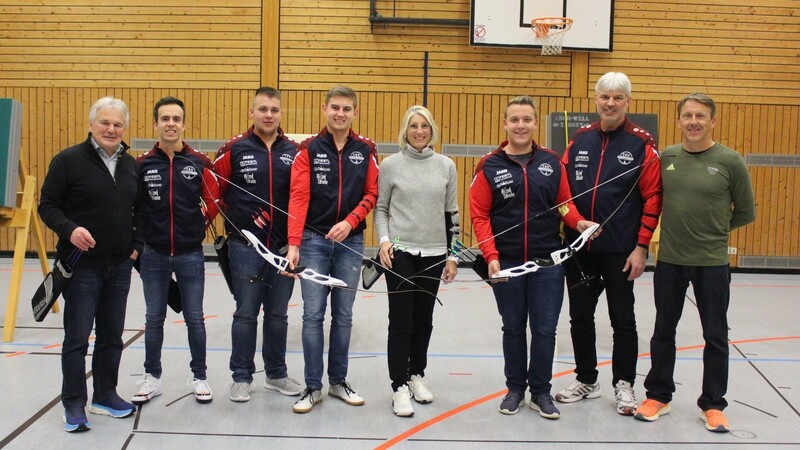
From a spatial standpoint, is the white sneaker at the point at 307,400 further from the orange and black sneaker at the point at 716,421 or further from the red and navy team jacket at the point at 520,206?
the orange and black sneaker at the point at 716,421

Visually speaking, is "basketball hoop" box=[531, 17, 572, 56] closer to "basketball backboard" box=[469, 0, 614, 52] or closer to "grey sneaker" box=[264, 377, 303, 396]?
"basketball backboard" box=[469, 0, 614, 52]

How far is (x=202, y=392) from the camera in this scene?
132 inches

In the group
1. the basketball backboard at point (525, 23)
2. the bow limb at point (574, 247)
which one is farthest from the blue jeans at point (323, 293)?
the basketball backboard at point (525, 23)

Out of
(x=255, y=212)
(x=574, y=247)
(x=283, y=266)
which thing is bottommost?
(x=283, y=266)

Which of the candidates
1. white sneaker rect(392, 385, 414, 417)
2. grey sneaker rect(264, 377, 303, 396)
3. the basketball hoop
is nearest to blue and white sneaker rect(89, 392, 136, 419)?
grey sneaker rect(264, 377, 303, 396)

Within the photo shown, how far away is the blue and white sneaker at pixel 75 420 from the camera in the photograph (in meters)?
2.96

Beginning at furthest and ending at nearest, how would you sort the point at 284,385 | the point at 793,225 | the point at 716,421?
1. the point at 793,225
2. the point at 284,385
3. the point at 716,421

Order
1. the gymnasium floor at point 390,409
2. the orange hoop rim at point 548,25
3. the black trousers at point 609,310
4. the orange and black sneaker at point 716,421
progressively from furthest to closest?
the orange hoop rim at point 548,25, the black trousers at point 609,310, the orange and black sneaker at point 716,421, the gymnasium floor at point 390,409

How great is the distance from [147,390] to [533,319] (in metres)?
1.87

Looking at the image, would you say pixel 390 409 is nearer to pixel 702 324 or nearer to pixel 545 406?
pixel 545 406

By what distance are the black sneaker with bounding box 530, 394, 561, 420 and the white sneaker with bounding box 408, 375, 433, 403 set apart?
19.8 inches

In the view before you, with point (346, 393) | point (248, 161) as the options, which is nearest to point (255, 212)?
point (248, 161)

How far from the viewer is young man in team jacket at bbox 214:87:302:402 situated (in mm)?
3371

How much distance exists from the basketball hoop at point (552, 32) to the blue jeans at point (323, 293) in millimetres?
5836
